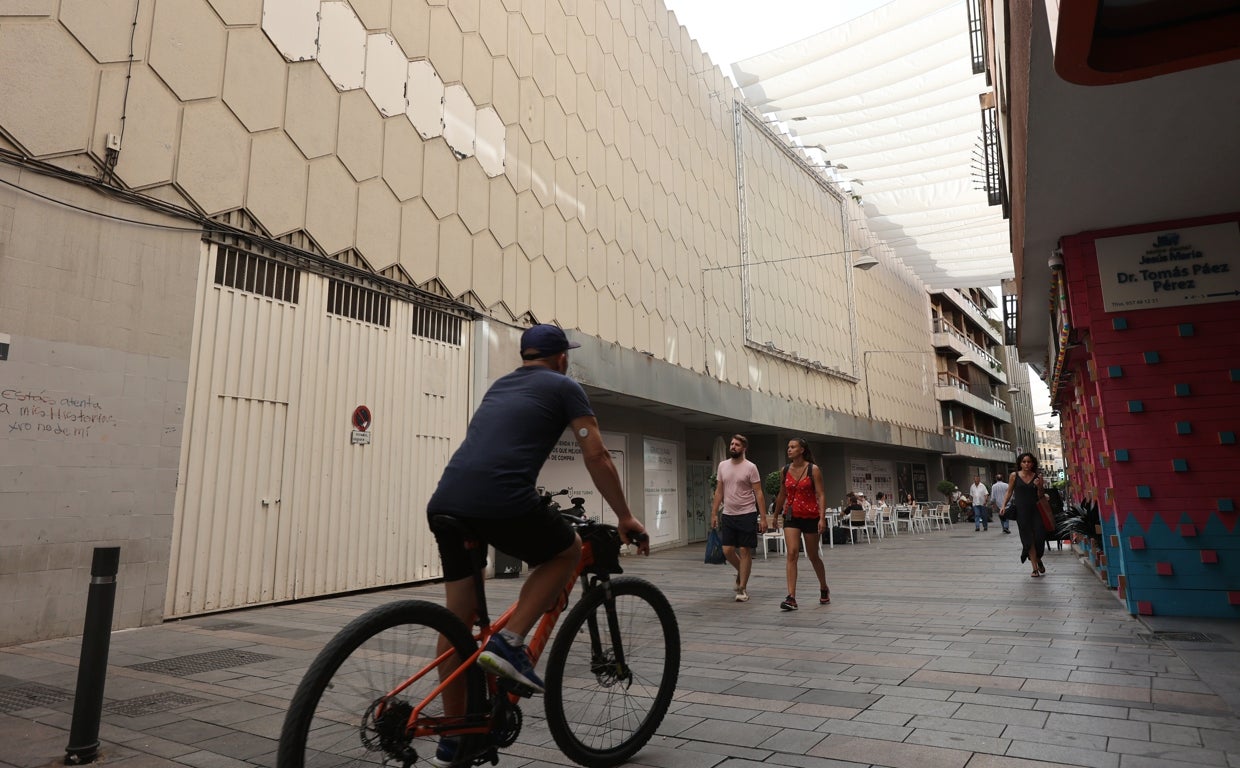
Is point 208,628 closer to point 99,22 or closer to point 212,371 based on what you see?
point 212,371

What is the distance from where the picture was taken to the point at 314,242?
8023mm

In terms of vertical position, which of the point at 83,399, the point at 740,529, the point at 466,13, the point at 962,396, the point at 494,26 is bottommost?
the point at 740,529

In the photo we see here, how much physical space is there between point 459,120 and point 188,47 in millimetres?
4179

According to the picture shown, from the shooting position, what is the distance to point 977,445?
4453 centimetres

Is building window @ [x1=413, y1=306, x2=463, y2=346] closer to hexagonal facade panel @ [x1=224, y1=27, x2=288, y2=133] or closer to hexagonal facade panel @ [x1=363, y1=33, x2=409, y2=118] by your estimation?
hexagonal facade panel @ [x1=363, y1=33, x2=409, y2=118]

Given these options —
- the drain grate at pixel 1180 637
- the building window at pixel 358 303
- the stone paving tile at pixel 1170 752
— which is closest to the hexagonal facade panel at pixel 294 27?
the building window at pixel 358 303

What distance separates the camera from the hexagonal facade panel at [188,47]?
6562 millimetres

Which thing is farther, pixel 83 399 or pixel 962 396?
pixel 962 396

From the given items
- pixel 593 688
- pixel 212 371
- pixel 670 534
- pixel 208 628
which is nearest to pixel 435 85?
pixel 212 371

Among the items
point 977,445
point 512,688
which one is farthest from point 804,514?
point 977,445

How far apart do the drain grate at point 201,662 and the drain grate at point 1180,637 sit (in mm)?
6145

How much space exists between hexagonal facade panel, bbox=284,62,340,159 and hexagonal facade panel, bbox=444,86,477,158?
2012 millimetres

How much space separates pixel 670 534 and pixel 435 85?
11542mm

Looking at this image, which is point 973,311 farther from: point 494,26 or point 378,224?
point 378,224
